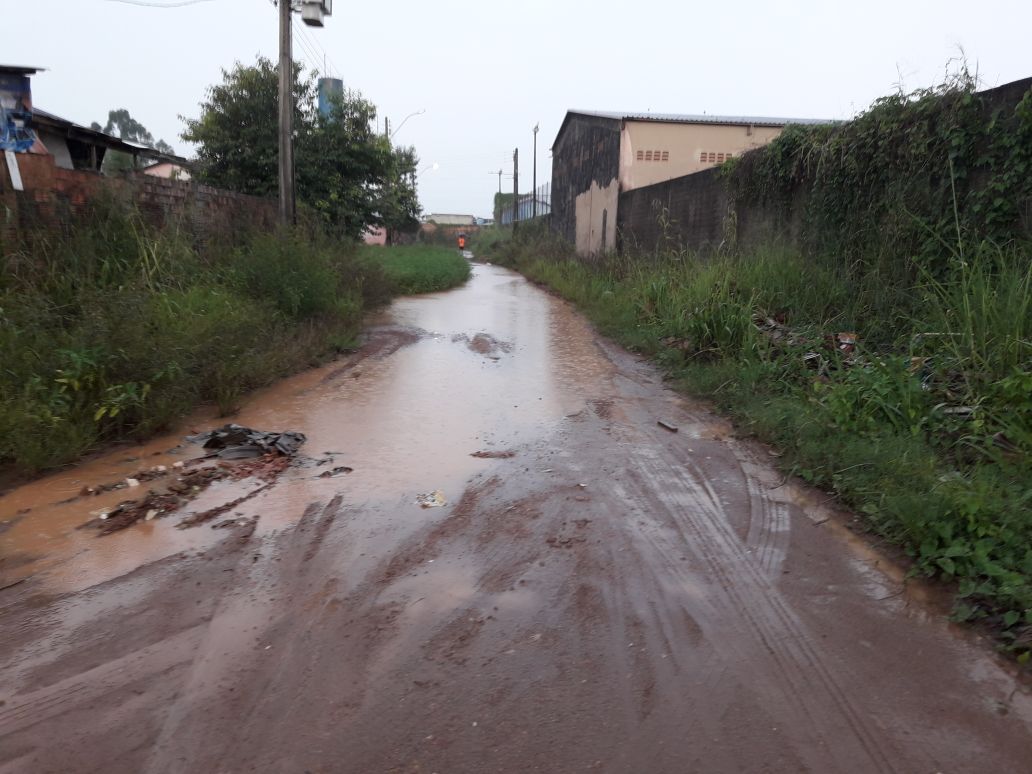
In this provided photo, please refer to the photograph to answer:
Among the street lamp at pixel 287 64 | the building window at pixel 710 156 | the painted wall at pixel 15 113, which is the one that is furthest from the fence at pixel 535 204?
the painted wall at pixel 15 113

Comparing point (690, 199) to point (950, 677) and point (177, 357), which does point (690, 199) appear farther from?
point (950, 677)

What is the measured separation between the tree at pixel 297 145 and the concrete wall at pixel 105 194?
4231 millimetres

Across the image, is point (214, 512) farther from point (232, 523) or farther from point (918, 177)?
point (918, 177)

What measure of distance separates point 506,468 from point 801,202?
6012 mm

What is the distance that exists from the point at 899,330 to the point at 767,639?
443 cm

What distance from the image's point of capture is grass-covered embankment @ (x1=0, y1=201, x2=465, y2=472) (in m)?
4.68

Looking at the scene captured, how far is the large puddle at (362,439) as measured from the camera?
352cm

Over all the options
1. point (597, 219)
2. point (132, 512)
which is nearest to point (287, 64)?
point (132, 512)

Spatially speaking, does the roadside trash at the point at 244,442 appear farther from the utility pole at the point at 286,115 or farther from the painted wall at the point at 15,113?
the utility pole at the point at 286,115

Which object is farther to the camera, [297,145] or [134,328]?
[297,145]

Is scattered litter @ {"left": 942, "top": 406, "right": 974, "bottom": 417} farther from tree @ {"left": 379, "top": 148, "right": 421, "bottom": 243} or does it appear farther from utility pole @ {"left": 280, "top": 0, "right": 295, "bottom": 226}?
tree @ {"left": 379, "top": 148, "right": 421, "bottom": 243}

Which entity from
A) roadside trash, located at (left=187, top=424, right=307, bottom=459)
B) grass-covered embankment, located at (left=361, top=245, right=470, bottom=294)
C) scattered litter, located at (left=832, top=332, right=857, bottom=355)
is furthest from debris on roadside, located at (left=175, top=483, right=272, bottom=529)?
grass-covered embankment, located at (left=361, top=245, right=470, bottom=294)

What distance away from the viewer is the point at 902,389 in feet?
15.5

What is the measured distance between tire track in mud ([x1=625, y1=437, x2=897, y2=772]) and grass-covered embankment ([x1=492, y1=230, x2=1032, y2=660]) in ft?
2.42
